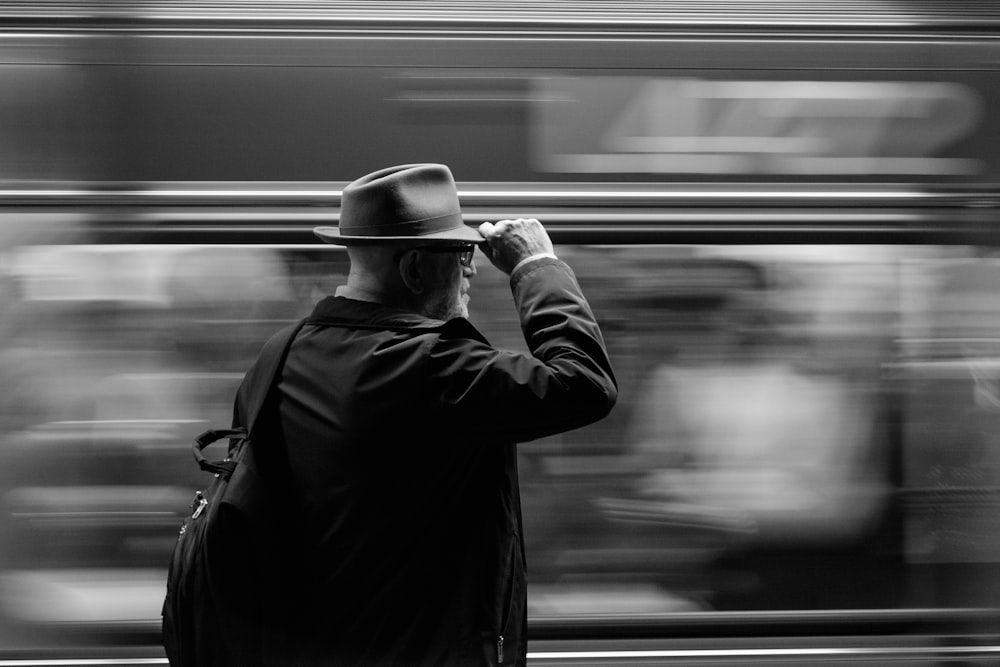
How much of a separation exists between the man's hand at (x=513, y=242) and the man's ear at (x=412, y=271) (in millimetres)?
127

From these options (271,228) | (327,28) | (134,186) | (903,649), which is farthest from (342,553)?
(903,649)

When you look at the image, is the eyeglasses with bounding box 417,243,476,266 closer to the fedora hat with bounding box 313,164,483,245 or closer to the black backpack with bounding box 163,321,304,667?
the fedora hat with bounding box 313,164,483,245

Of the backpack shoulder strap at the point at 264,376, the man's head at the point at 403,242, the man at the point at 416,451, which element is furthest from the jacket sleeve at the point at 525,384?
the backpack shoulder strap at the point at 264,376

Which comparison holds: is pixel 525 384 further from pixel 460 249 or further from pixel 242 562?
pixel 242 562

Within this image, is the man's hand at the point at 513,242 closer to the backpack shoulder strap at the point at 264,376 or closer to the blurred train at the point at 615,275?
the backpack shoulder strap at the point at 264,376

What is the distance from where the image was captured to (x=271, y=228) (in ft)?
8.68

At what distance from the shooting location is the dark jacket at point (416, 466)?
165cm

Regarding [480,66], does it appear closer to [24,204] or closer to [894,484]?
[24,204]

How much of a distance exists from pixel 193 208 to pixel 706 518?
4.90 feet

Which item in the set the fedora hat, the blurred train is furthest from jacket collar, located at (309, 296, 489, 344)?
the blurred train

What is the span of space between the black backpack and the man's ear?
0.25m

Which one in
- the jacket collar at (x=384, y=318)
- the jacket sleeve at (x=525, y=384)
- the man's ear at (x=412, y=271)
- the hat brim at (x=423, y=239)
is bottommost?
the jacket sleeve at (x=525, y=384)

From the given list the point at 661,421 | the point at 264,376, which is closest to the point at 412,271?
the point at 264,376

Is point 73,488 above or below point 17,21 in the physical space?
below
